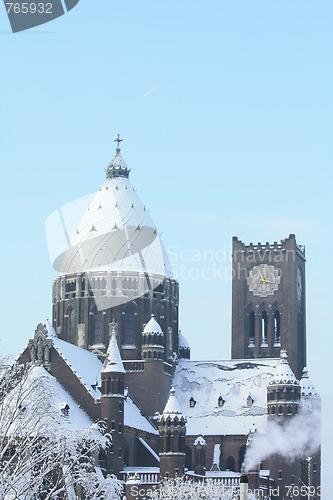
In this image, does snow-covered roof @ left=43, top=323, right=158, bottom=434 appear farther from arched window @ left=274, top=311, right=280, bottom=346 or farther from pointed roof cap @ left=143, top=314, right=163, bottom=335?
arched window @ left=274, top=311, right=280, bottom=346

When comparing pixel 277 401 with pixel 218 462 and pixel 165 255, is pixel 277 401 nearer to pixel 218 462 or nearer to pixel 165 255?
pixel 218 462

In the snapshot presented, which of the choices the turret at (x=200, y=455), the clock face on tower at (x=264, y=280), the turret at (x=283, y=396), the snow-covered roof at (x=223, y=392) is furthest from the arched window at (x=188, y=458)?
the clock face on tower at (x=264, y=280)

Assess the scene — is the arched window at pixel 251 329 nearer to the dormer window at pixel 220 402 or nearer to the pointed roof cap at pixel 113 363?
the dormer window at pixel 220 402

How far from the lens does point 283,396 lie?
104m

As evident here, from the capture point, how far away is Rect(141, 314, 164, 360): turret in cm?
10844

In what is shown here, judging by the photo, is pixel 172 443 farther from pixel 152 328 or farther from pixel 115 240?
pixel 115 240

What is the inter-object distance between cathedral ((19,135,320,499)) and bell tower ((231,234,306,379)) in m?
2.65

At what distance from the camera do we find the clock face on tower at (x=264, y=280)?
129 metres

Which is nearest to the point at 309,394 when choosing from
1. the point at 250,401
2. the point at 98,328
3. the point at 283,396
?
the point at 250,401

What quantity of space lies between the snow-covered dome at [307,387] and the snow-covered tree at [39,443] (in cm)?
2895

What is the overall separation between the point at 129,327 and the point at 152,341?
160 inches

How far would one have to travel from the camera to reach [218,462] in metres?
107

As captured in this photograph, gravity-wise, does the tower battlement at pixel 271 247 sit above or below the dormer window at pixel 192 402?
above

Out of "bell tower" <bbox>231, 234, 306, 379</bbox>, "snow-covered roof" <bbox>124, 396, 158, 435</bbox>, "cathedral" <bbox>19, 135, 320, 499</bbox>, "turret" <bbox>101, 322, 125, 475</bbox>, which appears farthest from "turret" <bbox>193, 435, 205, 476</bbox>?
"bell tower" <bbox>231, 234, 306, 379</bbox>
